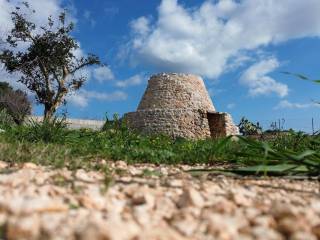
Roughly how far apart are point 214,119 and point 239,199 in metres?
21.5

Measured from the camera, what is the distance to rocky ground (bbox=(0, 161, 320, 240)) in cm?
172

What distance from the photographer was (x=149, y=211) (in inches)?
83.7

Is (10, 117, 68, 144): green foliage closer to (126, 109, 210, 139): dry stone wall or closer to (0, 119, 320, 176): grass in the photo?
(0, 119, 320, 176): grass

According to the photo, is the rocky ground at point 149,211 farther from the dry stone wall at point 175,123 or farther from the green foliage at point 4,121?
the dry stone wall at point 175,123

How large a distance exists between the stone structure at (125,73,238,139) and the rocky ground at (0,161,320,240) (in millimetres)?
18527

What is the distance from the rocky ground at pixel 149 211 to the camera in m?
1.72

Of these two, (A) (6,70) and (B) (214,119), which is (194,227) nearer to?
(B) (214,119)

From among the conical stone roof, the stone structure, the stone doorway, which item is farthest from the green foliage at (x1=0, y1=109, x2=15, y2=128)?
the stone doorway

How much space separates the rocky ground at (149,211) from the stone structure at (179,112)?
60.8 feet

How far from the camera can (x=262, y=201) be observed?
245 centimetres

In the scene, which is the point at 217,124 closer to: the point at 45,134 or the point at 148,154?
the point at 45,134

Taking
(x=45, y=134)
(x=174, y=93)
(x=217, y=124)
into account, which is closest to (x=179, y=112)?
(x=174, y=93)

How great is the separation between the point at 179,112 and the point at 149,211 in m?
19.6

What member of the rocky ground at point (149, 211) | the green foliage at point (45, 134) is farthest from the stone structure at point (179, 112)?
the rocky ground at point (149, 211)
